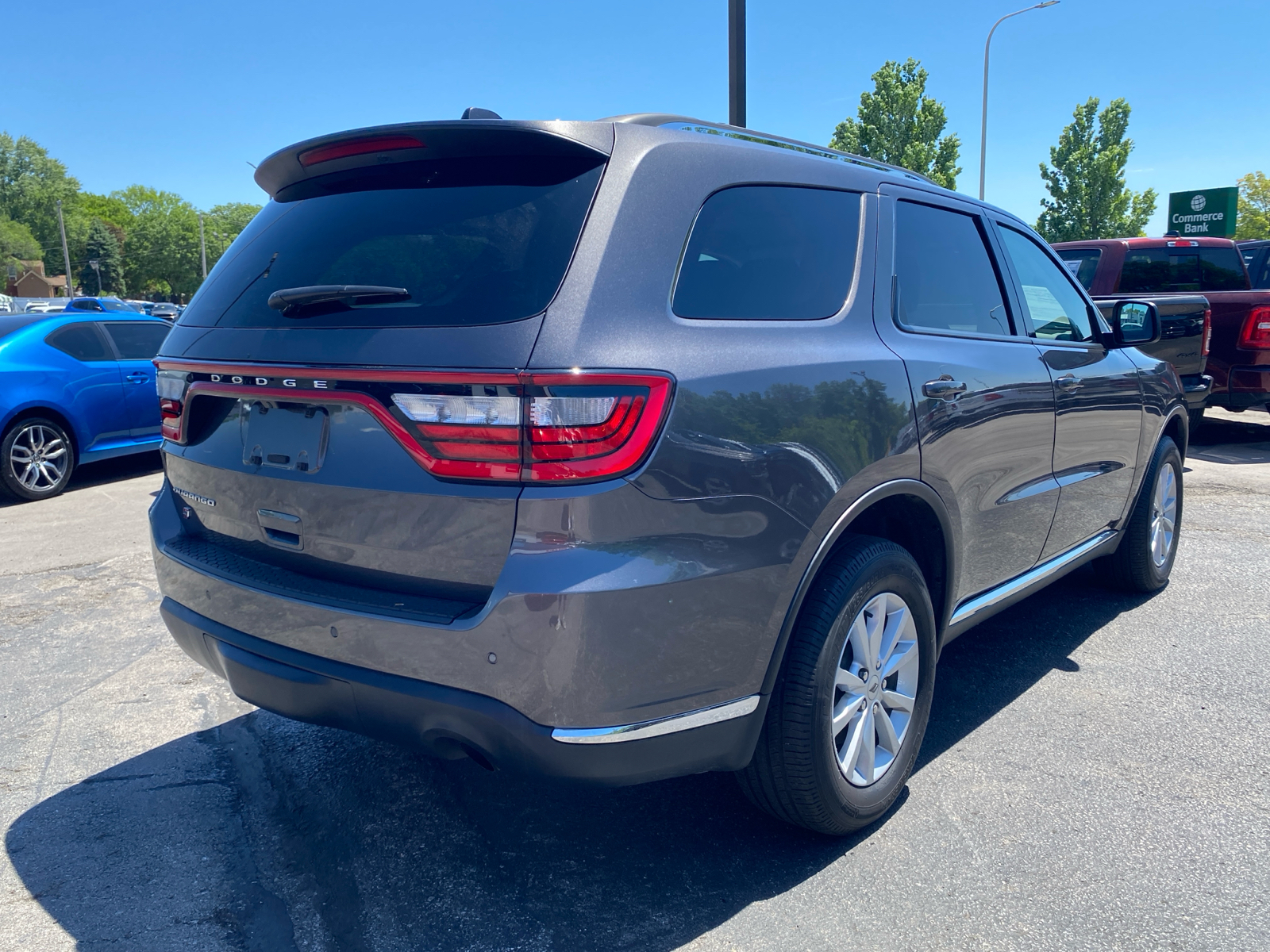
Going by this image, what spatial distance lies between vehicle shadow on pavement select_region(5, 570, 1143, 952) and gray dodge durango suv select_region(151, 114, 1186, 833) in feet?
1.18

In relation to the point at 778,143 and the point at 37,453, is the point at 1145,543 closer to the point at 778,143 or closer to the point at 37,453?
the point at 778,143

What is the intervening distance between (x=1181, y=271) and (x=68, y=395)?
10.8 metres

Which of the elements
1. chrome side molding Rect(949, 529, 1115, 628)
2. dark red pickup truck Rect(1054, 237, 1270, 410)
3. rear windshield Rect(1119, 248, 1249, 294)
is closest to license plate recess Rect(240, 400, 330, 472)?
chrome side molding Rect(949, 529, 1115, 628)

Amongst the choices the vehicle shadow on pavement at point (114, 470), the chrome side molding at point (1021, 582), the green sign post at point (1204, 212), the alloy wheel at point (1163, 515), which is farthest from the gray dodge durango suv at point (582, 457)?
the green sign post at point (1204, 212)

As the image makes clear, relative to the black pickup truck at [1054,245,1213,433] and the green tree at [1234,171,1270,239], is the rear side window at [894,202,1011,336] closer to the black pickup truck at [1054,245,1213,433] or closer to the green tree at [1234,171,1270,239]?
the black pickup truck at [1054,245,1213,433]

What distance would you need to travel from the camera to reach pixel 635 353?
200cm

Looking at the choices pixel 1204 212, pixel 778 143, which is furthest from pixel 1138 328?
pixel 1204 212

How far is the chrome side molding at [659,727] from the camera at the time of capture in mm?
1981

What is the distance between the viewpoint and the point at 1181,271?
10078mm

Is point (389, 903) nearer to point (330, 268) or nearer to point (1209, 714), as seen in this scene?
point (330, 268)

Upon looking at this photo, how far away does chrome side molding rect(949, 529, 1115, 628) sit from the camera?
10.4ft

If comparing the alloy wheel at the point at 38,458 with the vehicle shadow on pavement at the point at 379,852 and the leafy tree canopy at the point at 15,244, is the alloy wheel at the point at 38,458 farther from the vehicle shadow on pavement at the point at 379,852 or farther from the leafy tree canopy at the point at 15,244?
the leafy tree canopy at the point at 15,244

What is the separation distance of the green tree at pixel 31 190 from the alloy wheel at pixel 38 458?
4868 inches

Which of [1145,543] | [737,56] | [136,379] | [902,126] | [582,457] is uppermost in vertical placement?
[902,126]
